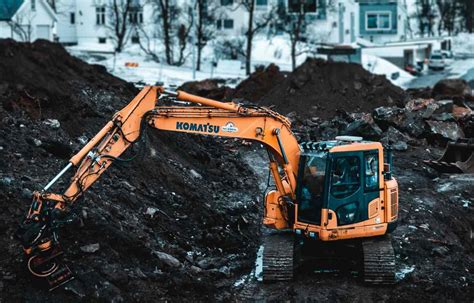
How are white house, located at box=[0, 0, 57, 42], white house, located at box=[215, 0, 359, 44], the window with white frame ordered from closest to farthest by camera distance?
white house, located at box=[0, 0, 57, 42], white house, located at box=[215, 0, 359, 44], the window with white frame

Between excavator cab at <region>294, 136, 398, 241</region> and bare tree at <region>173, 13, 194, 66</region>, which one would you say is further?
bare tree at <region>173, 13, 194, 66</region>

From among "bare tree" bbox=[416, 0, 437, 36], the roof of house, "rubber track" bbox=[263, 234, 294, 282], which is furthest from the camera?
"bare tree" bbox=[416, 0, 437, 36]

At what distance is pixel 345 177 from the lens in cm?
1268

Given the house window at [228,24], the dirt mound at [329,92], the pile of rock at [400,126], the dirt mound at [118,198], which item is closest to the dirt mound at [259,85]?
the dirt mound at [329,92]

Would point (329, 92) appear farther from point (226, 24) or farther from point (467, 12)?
point (467, 12)

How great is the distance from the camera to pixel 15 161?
15.6m

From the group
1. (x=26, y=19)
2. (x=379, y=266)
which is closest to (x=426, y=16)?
(x=26, y=19)

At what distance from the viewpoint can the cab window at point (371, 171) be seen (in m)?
12.7

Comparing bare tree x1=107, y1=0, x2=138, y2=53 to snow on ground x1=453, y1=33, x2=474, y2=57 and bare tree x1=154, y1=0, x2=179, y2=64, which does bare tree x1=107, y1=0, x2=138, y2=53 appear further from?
snow on ground x1=453, y1=33, x2=474, y2=57

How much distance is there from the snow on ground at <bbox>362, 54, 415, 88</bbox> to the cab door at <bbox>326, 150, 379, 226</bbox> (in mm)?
40216

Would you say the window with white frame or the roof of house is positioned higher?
the roof of house

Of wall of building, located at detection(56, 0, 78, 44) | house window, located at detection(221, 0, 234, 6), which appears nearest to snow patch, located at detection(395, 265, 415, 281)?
house window, located at detection(221, 0, 234, 6)

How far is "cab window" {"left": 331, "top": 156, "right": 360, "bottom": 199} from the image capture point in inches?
496

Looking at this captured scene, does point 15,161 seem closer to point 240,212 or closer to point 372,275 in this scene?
point 240,212
